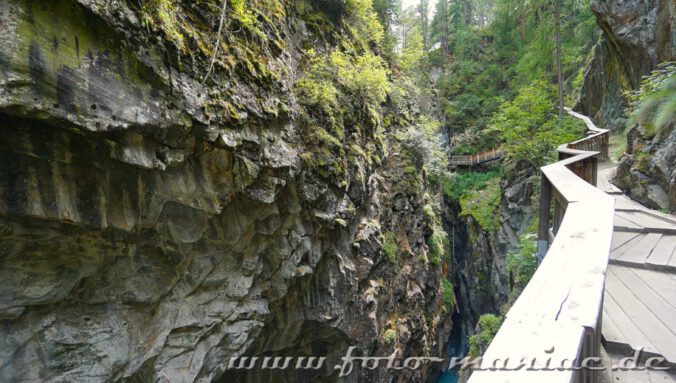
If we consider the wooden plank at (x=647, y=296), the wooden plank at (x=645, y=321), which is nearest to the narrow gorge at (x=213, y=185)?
the wooden plank at (x=647, y=296)

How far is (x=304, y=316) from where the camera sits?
24.7ft

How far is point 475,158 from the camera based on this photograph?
73.3 ft

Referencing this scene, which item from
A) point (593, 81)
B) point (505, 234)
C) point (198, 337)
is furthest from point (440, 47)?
point (198, 337)

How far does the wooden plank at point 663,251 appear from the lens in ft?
7.96

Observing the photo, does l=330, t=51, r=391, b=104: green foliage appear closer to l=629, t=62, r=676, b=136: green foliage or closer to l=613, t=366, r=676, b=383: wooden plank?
l=629, t=62, r=676, b=136: green foliage

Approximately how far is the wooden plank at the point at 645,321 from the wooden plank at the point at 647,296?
0.03 m

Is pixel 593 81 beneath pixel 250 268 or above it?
above

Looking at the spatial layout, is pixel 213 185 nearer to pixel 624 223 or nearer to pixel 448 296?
pixel 624 223

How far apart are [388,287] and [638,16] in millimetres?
10600

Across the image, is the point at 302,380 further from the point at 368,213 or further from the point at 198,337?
the point at 368,213

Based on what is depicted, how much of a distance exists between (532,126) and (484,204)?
255 inches

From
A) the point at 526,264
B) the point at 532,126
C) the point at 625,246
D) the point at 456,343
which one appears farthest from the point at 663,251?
the point at 456,343

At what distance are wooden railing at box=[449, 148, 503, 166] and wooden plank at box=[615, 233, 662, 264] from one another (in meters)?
19.6

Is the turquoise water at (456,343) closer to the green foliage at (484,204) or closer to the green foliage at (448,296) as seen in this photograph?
the green foliage at (448,296)
